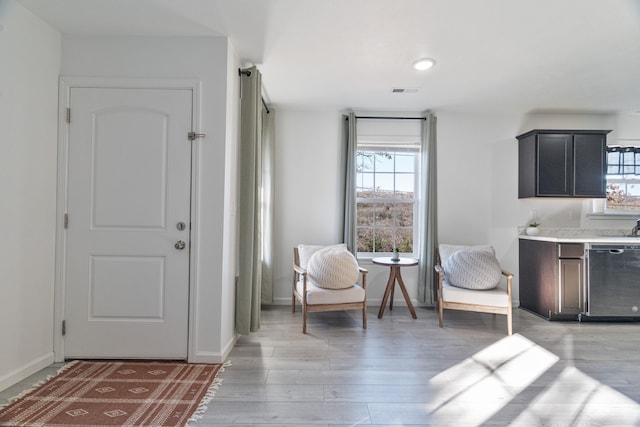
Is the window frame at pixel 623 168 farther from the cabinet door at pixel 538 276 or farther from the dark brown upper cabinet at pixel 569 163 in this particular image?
the cabinet door at pixel 538 276

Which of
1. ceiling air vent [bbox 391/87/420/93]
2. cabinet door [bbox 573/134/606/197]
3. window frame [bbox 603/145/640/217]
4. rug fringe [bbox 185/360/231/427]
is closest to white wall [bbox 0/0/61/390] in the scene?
rug fringe [bbox 185/360/231/427]

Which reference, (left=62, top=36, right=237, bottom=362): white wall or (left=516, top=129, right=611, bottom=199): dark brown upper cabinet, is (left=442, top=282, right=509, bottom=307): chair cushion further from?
(left=62, top=36, right=237, bottom=362): white wall

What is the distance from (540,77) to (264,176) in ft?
10.4

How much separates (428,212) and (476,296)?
1.23m

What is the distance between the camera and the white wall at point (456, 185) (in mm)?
4625

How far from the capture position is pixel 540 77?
137 inches

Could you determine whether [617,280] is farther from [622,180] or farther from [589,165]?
[622,180]

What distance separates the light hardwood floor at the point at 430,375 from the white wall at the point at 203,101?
43cm

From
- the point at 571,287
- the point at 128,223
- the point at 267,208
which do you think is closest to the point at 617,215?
the point at 571,287

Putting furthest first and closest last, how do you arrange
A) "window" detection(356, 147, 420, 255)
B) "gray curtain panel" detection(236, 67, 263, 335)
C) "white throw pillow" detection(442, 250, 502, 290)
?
1. "window" detection(356, 147, 420, 255)
2. "white throw pillow" detection(442, 250, 502, 290)
3. "gray curtain panel" detection(236, 67, 263, 335)

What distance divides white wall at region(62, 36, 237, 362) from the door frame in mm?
29

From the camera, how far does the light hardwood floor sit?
2.02m

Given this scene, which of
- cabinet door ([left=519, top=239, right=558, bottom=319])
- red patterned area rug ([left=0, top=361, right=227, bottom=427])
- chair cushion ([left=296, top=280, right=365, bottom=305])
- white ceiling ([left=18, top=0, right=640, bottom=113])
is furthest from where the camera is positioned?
cabinet door ([left=519, top=239, right=558, bottom=319])

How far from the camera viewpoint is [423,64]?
127 inches
